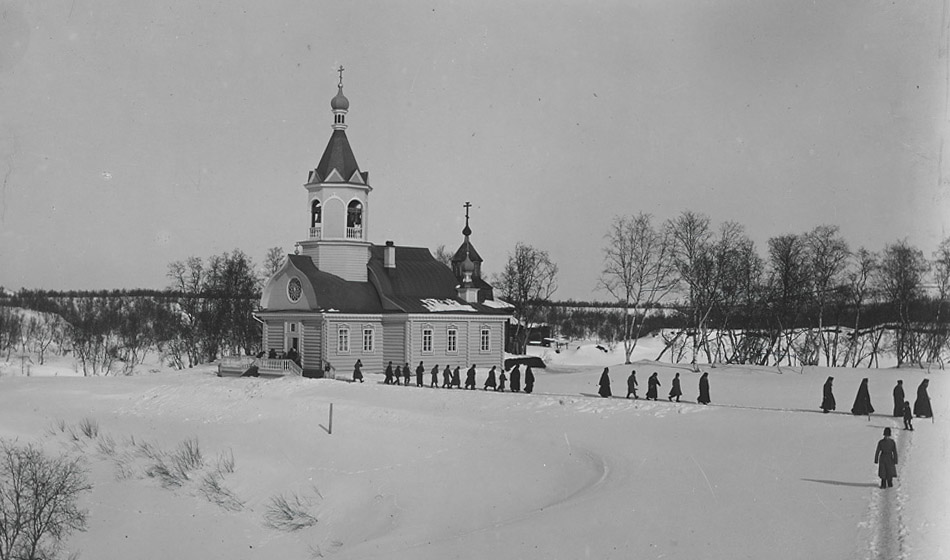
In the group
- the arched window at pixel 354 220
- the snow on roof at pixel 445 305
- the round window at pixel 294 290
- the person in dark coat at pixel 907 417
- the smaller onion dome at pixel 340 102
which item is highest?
the smaller onion dome at pixel 340 102

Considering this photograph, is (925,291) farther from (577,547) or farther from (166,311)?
(166,311)

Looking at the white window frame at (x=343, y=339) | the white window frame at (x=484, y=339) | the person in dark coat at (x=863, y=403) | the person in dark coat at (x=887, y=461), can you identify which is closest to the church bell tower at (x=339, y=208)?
the white window frame at (x=343, y=339)

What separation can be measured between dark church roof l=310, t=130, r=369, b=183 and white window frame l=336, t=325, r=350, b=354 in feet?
21.3

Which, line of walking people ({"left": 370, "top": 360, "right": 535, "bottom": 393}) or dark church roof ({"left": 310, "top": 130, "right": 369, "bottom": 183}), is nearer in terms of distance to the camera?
line of walking people ({"left": 370, "top": 360, "right": 535, "bottom": 393})

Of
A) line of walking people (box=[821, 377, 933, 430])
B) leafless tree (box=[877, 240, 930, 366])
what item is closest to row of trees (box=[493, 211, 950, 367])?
leafless tree (box=[877, 240, 930, 366])

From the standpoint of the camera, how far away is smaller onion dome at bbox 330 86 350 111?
133ft

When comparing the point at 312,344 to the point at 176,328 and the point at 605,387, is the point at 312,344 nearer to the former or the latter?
the point at 605,387

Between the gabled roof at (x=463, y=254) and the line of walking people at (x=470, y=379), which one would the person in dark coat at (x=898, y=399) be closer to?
the line of walking people at (x=470, y=379)

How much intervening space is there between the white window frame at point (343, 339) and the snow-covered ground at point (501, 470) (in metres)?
3.11

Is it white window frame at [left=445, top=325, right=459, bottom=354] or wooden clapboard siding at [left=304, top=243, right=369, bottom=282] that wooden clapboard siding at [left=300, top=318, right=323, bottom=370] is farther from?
white window frame at [left=445, top=325, right=459, bottom=354]

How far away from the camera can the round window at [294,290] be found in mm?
38438

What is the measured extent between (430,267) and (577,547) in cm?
2986

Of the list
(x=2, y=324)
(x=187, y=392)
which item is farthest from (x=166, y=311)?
(x=187, y=392)

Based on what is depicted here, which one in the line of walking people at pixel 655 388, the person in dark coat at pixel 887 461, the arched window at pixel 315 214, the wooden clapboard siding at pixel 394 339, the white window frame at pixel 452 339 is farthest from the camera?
the white window frame at pixel 452 339
